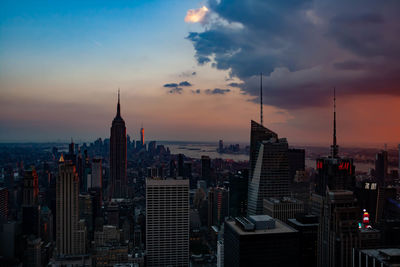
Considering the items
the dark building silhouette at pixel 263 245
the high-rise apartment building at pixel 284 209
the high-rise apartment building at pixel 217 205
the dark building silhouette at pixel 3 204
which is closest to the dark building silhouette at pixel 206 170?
the high-rise apartment building at pixel 217 205

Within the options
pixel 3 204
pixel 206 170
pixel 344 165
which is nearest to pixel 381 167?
pixel 344 165

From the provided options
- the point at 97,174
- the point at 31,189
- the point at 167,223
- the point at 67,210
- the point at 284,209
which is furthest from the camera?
the point at 97,174

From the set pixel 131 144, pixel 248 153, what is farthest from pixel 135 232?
pixel 131 144

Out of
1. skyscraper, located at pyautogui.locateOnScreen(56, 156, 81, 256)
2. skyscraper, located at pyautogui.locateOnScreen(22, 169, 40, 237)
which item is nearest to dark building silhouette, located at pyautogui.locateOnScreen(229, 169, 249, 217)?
skyscraper, located at pyautogui.locateOnScreen(56, 156, 81, 256)

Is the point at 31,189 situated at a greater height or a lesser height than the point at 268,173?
lesser

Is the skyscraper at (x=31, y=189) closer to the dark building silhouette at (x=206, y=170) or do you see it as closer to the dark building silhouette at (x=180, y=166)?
the dark building silhouette at (x=180, y=166)

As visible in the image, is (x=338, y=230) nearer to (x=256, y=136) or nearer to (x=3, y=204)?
(x=256, y=136)
